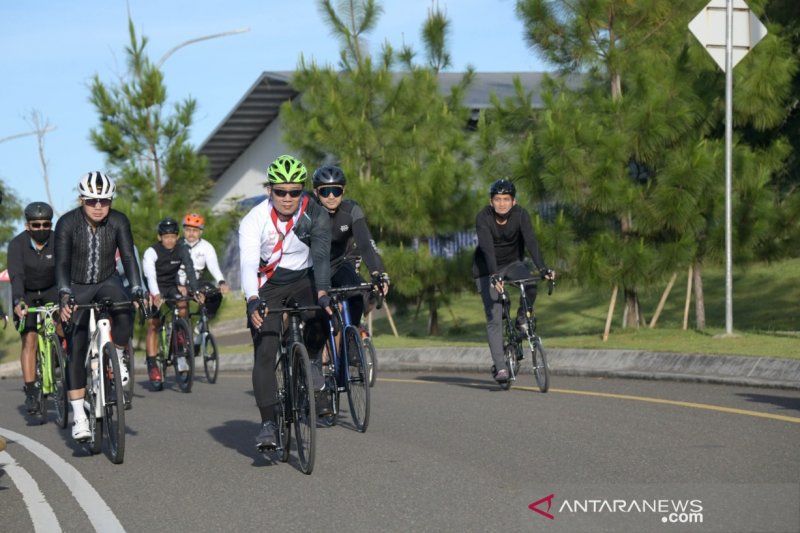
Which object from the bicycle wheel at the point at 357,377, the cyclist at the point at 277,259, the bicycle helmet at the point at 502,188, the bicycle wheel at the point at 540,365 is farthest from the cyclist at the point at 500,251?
the cyclist at the point at 277,259

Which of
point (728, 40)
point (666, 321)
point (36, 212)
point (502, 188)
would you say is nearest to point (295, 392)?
point (502, 188)

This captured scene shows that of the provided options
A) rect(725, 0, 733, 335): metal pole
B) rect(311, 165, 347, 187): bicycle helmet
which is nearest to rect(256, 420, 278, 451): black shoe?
rect(311, 165, 347, 187): bicycle helmet

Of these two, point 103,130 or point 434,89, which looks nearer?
point 434,89

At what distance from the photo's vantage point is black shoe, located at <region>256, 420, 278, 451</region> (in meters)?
8.59

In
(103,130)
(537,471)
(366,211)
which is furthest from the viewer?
(103,130)

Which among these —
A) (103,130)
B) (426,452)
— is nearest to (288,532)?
(426,452)

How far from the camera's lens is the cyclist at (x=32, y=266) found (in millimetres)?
12500

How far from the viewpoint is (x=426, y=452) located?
9008 mm

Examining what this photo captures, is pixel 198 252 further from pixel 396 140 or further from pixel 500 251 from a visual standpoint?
pixel 396 140

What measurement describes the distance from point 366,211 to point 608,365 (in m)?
9.76

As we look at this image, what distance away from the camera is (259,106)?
150ft

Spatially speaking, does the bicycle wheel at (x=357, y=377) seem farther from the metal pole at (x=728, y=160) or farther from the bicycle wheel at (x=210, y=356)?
the metal pole at (x=728, y=160)

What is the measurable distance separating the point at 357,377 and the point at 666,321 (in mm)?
14840

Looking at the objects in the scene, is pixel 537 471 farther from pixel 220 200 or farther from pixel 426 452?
pixel 220 200
